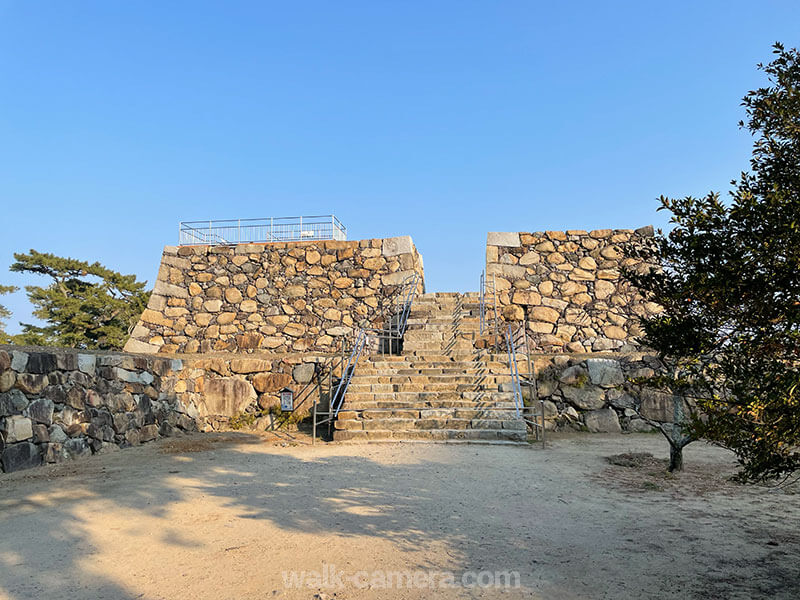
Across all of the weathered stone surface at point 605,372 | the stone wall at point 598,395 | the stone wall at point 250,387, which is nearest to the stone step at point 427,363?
the stone wall at point 598,395

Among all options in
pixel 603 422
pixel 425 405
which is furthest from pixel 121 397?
pixel 603 422

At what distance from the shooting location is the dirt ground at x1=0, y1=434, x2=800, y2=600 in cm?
330

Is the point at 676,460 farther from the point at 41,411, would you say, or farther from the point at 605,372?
the point at 41,411

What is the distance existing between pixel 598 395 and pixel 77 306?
1876 centimetres

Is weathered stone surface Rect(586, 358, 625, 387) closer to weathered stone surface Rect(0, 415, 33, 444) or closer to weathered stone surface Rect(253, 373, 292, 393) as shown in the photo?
weathered stone surface Rect(253, 373, 292, 393)

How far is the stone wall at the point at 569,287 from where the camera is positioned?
44.6ft

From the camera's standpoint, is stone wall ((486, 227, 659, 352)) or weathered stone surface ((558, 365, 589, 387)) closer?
weathered stone surface ((558, 365, 589, 387))

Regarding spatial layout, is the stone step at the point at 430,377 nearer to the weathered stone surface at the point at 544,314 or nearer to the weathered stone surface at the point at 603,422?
the weathered stone surface at the point at 603,422

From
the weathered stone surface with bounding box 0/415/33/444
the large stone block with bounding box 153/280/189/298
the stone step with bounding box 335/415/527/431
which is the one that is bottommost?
the stone step with bounding box 335/415/527/431

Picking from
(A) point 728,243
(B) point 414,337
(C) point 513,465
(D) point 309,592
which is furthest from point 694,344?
(B) point 414,337

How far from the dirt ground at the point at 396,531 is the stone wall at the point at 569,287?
6.65 metres

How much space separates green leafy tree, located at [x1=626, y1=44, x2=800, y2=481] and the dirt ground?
3.17 feet

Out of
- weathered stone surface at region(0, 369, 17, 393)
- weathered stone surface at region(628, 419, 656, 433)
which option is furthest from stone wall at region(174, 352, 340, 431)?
weathered stone surface at region(628, 419, 656, 433)

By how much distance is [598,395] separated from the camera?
1079 cm
